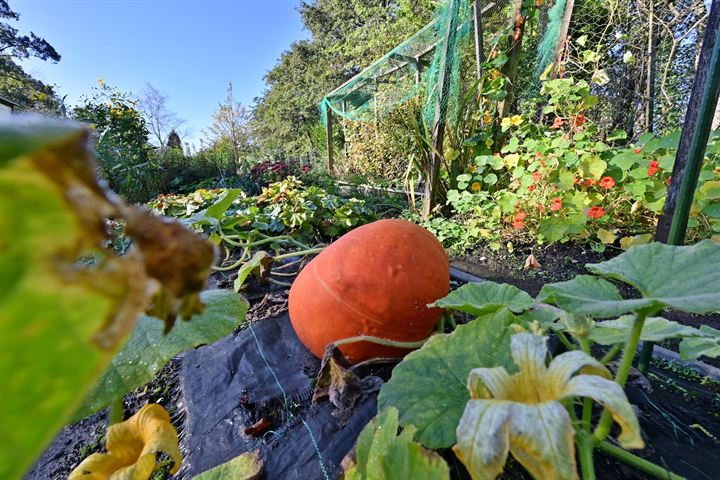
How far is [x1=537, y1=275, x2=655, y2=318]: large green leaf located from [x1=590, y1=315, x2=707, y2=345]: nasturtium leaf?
0.19 feet

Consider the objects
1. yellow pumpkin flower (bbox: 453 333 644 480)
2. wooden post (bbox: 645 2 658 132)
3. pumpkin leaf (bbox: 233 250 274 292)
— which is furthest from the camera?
wooden post (bbox: 645 2 658 132)

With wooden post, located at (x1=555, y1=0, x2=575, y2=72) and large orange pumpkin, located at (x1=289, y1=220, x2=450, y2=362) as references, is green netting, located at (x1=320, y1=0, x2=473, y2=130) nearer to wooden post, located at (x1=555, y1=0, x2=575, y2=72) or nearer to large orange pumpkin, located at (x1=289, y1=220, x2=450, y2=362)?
wooden post, located at (x1=555, y1=0, x2=575, y2=72)

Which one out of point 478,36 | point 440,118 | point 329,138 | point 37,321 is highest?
point 478,36

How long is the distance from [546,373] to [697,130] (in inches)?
24.5

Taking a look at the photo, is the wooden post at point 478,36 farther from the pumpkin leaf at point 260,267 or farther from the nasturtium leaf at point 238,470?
the nasturtium leaf at point 238,470

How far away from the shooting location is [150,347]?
0.49 metres

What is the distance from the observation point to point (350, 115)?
19.7 ft

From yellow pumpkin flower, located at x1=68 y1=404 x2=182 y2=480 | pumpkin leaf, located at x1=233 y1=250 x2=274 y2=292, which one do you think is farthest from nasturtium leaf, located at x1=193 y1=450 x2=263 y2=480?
pumpkin leaf, located at x1=233 y1=250 x2=274 y2=292

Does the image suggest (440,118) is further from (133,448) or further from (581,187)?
(133,448)

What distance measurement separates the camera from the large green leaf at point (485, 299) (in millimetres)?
655

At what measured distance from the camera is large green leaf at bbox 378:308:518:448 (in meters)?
0.48

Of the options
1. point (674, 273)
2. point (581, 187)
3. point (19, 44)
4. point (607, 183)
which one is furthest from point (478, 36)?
point (19, 44)

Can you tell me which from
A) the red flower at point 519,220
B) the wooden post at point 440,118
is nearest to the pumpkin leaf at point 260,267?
the red flower at point 519,220

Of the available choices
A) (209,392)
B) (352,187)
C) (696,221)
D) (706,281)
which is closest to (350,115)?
(352,187)
